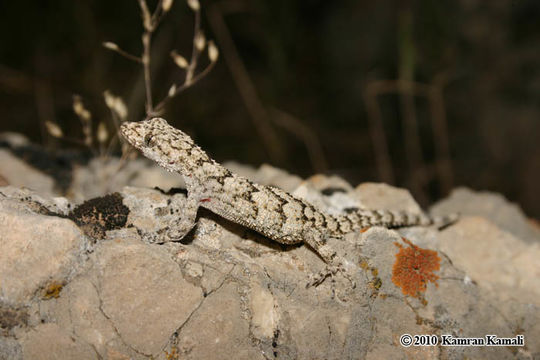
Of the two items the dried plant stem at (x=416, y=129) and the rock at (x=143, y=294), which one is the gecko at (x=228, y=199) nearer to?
the rock at (x=143, y=294)

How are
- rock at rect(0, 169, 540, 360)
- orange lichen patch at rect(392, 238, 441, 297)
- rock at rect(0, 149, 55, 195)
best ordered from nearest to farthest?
rock at rect(0, 169, 540, 360), orange lichen patch at rect(392, 238, 441, 297), rock at rect(0, 149, 55, 195)

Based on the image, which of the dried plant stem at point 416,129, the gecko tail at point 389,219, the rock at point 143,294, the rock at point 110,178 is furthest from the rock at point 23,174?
the dried plant stem at point 416,129

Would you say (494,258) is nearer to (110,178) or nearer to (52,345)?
(52,345)

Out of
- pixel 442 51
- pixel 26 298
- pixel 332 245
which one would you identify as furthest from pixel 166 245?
pixel 442 51

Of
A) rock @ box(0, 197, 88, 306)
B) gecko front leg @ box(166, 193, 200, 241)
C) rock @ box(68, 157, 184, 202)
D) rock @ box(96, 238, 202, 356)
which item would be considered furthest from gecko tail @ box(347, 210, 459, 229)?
rock @ box(0, 197, 88, 306)

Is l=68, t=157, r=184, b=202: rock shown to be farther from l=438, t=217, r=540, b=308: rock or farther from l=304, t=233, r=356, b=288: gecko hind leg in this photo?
l=438, t=217, r=540, b=308: rock

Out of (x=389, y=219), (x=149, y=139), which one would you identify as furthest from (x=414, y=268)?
(x=149, y=139)
